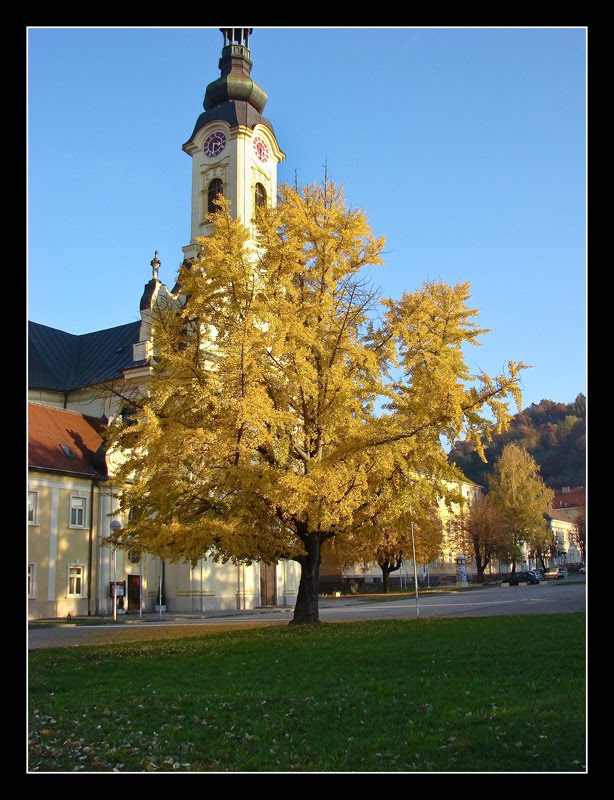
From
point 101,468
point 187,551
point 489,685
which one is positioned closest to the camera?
point 489,685

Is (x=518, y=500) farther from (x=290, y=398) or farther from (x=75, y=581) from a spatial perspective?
(x=290, y=398)

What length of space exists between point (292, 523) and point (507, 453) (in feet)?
198

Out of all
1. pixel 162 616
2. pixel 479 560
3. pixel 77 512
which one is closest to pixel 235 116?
pixel 77 512

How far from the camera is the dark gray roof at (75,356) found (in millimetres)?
51697

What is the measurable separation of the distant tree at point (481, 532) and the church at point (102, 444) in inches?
1137

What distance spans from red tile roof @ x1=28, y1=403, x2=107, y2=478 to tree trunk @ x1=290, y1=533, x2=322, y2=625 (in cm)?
1982

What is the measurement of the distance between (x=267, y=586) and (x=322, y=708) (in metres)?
38.6

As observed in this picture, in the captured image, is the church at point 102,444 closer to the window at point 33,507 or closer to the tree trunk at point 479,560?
the window at point 33,507

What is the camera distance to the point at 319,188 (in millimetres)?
22234

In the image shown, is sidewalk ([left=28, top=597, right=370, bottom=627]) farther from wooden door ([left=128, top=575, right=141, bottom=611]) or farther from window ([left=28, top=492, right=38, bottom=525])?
window ([left=28, top=492, right=38, bottom=525])
